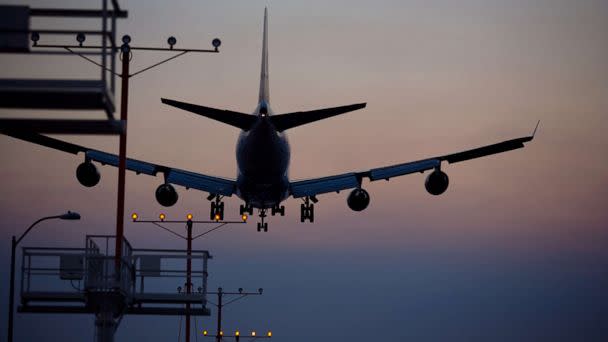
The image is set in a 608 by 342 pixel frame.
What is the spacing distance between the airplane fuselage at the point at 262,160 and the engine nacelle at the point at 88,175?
786 centimetres

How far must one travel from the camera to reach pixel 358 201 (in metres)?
71.1

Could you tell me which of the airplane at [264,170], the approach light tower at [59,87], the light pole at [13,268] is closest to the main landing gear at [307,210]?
the airplane at [264,170]

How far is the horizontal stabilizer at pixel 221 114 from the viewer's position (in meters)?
59.5

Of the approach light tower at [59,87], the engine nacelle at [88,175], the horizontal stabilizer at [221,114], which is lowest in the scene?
the approach light tower at [59,87]

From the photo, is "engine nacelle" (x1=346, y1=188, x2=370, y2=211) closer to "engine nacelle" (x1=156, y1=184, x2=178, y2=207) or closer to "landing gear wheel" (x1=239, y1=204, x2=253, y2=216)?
"landing gear wheel" (x1=239, y1=204, x2=253, y2=216)

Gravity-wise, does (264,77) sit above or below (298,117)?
above

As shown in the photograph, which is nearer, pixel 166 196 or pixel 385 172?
pixel 166 196

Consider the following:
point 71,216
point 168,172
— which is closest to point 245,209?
point 168,172

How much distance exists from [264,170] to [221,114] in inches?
187

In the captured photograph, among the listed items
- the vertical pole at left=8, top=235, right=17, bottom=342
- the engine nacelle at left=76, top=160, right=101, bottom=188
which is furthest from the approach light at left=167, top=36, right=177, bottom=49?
the engine nacelle at left=76, top=160, right=101, bottom=188

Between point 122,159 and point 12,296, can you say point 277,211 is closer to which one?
point 12,296

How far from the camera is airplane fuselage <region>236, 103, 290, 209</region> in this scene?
62500mm

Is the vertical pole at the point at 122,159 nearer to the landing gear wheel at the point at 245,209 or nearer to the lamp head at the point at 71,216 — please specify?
the lamp head at the point at 71,216

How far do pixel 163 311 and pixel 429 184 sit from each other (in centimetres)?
3505
